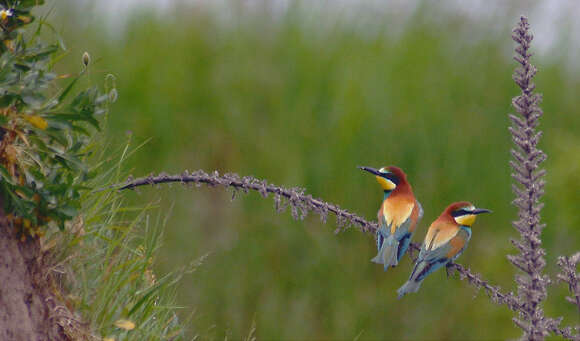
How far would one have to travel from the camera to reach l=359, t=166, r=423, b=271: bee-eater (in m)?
2.32

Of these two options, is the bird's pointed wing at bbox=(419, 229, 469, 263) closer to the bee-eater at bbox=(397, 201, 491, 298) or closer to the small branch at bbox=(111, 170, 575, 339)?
the bee-eater at bbox=(397, 201, 491, 298)

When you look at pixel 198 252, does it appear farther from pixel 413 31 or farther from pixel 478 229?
pixel 413 31

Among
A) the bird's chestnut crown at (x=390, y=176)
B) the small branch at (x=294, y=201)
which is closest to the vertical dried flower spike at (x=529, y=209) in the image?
the small branch at (x=294, y=201)

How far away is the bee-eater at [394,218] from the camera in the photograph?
91.2 inches

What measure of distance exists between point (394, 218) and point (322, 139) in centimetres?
433

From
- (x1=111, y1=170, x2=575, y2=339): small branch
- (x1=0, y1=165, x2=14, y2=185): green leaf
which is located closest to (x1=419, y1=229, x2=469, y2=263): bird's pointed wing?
(x1=111, y1=170, x2=575, y2=339): small branch

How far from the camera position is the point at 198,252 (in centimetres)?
654

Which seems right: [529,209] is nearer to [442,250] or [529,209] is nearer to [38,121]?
[442,250]

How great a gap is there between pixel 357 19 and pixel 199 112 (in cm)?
191

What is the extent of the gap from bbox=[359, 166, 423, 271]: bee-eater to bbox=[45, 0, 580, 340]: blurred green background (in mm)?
3481

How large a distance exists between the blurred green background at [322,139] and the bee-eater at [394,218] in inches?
137

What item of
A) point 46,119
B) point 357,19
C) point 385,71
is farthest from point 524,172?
point 357,19

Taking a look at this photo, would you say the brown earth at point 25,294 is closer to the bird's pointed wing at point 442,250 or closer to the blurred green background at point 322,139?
the bird's pointed wing at point 442,250

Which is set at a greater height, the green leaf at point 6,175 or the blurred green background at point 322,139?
the green leaf at point 6,175
